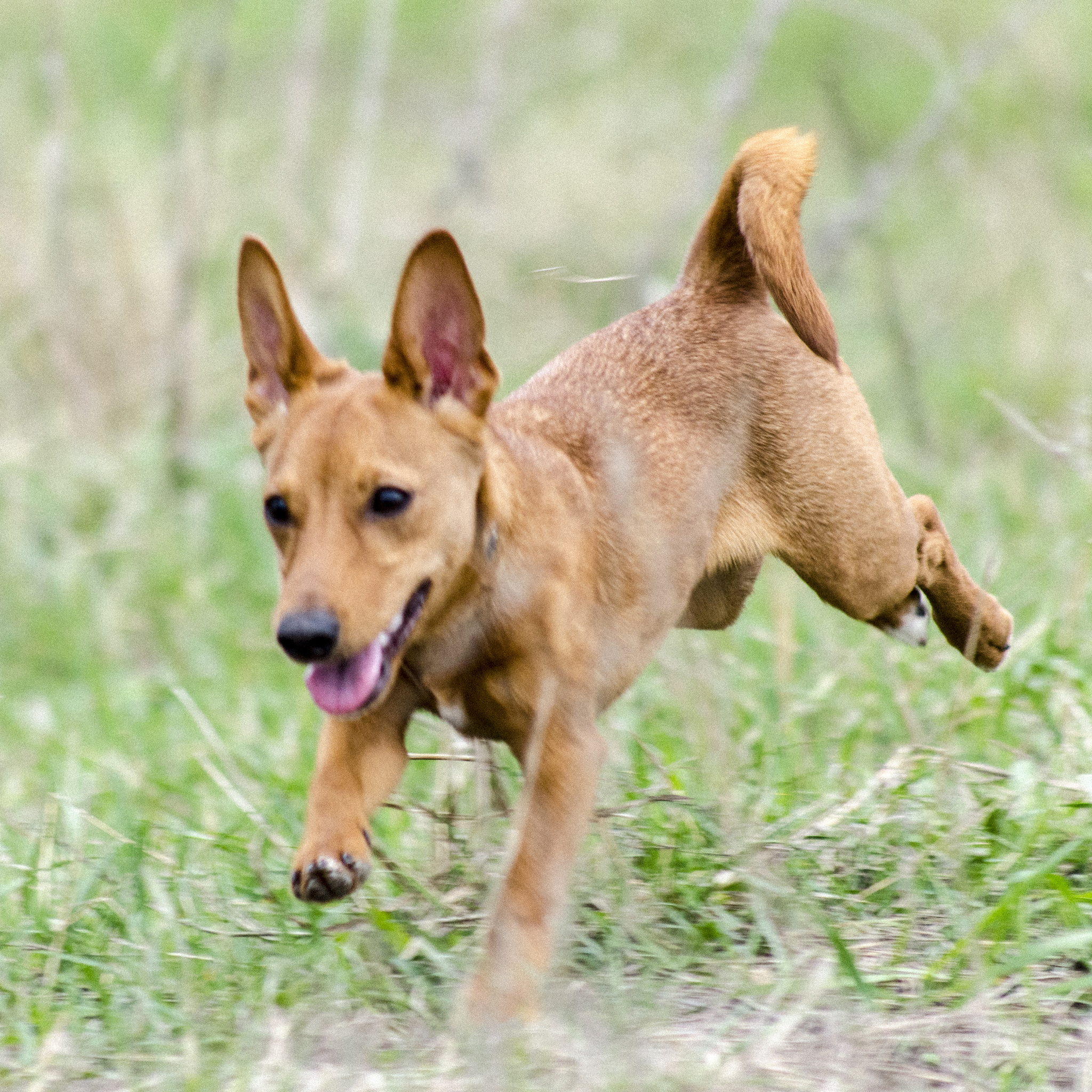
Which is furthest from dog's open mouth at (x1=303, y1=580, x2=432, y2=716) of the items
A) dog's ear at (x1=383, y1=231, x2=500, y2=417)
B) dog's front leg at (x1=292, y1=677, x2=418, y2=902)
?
dog's ear at (x1=383, y1=231, x2=500, y2=417)

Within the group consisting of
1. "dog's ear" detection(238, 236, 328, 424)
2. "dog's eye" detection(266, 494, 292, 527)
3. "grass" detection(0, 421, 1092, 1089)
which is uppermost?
"dog's ear" detection(238, 236, 328, 424)

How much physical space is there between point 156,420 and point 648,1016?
5279 mm

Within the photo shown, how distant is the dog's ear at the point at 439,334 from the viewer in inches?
132

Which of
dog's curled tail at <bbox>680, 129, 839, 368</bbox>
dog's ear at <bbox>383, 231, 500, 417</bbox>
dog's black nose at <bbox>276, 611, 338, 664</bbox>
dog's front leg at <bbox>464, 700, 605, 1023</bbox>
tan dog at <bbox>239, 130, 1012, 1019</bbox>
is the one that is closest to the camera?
dog's black nose at <bbox>276, 611, 338, 664</bbox>

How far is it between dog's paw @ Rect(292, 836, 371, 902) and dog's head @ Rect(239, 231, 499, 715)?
1.09 feet

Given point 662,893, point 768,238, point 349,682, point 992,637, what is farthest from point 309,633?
point 992,637

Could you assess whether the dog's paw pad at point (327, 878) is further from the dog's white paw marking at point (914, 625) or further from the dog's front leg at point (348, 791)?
the dog's white paw marking at point (914, 625)

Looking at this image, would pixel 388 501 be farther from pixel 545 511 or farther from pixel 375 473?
pixel 545 511

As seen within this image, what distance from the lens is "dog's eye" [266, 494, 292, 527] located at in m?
3.27

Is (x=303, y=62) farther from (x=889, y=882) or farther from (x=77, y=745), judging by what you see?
(x=889, y=882)

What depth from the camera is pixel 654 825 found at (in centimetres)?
389

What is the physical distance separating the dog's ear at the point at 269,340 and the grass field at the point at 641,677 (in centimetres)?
97

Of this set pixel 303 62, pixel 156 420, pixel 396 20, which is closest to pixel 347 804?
pixel 156 420

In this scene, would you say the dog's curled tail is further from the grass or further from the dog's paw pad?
the dog's paw pad
